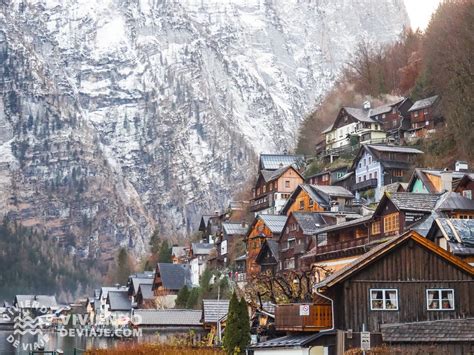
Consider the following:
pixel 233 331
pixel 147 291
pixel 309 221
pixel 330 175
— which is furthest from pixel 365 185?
pixel 233 331

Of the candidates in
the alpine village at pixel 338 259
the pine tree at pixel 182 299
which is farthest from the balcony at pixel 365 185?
the pine tree at pixel 182 299

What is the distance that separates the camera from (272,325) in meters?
46.7

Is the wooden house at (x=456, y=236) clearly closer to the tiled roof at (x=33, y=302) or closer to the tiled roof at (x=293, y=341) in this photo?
the tiled roof at (x=293, y=341)

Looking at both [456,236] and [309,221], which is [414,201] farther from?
[309,221]

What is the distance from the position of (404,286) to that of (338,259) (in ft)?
104

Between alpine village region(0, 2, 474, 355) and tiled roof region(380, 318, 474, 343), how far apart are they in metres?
0.07

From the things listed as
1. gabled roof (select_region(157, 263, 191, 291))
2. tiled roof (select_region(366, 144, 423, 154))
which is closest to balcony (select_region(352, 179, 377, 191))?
tiled roof (select_region(366, 144, 423, 154))

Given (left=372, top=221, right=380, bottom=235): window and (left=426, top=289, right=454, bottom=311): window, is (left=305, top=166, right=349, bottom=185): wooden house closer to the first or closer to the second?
(left=372, top=221, right=380, bottom=235): window

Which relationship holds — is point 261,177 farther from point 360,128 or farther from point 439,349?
point 439,349

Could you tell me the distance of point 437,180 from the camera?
228ft

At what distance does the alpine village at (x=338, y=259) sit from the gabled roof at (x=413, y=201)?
3.6 inches

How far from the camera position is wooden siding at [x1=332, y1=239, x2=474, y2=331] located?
37.6 meters

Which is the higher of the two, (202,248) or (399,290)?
(202,248)

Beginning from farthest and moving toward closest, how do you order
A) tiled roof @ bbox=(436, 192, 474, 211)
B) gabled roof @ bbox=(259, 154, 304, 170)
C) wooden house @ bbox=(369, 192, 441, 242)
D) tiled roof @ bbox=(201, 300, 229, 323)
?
1. gabled roof @ bbox=(259, 154, 304, 170)
2. tiled roof @ bbox=(201, 300, 229, 323)
3. wooden house @ bbox=(369, 192, 441, 242)
4. tiled roof @ bbox=(436, 192, 474, 211)
